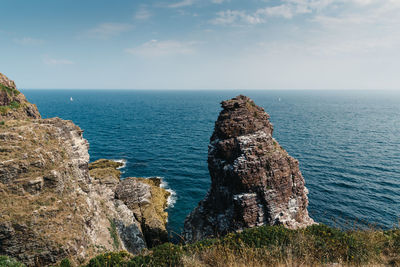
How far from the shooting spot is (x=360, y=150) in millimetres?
71562

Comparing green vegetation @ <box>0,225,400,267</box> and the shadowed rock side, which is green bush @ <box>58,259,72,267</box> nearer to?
the shadowed rock side

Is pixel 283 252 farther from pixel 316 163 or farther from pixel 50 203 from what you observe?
pixel 316 163

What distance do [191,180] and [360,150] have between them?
62.4m

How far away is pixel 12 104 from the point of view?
3269 cm

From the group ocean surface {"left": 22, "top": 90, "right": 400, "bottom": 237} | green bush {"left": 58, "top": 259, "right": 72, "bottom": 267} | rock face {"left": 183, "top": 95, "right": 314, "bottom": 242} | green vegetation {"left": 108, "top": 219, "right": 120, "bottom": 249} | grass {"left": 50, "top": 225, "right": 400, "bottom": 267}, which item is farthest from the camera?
ocean surface {"left": 22, "top": 90, "right": 400, "bottom": 237}

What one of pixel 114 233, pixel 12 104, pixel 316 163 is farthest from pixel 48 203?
pixel 316 163

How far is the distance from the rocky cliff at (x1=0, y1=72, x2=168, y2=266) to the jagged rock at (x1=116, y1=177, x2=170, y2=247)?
157 inches

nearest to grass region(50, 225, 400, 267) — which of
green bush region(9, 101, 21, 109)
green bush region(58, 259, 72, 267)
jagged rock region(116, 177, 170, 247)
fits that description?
green bush region(58, 259, 72, 267)

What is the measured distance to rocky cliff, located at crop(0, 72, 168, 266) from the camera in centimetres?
1670

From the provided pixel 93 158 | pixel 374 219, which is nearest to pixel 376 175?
pixel 374 219

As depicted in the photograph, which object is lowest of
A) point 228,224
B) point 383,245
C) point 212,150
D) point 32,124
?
point 228,224

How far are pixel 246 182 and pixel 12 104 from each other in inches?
1518

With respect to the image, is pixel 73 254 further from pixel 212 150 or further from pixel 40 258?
pixel 212 150

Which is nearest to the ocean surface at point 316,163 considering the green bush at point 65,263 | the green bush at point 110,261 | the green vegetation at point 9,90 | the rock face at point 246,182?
the rock face at point 246,182
